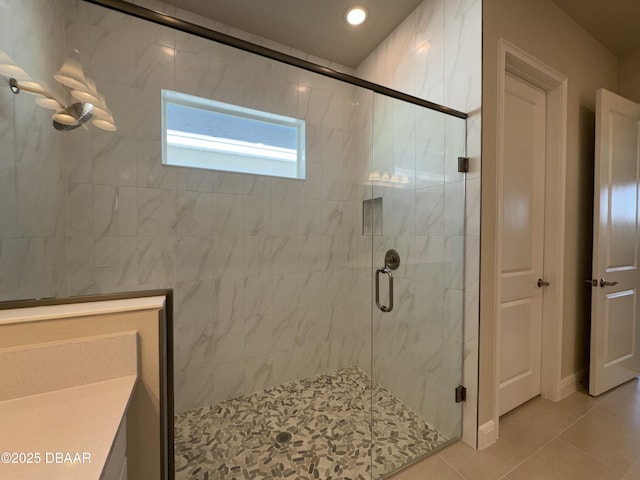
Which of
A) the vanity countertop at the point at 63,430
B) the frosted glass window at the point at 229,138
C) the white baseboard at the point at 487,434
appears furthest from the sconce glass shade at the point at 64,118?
the white baseboard at the point at 487,434

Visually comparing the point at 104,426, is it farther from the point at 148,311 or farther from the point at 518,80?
the point at 518,80

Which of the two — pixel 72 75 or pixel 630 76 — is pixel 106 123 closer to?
pixel 72 75

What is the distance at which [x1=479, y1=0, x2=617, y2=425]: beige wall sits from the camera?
146 centimetres

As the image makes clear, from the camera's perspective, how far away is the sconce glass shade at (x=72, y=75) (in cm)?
130

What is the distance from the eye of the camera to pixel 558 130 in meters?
1.82

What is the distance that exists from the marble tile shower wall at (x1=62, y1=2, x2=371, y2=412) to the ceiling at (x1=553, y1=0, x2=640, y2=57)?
1.58 meters

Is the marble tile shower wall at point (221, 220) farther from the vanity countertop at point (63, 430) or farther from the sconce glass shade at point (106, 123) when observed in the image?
the vanity countertop at point (63, 430)

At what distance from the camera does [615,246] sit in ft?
6.48

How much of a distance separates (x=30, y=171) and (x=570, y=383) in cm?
361

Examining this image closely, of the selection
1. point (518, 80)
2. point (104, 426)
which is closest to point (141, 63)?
point (104, 426)

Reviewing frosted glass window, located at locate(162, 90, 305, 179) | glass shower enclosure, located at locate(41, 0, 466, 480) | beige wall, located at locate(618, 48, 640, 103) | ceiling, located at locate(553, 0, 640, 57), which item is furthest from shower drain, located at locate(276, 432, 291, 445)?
beige wall, located at locate(618, 48, 640, 103)

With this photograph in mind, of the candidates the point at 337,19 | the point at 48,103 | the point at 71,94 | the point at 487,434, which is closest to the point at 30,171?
the point at 48,103

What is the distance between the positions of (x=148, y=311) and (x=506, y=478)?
183cm

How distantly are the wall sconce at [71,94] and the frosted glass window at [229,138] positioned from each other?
334 millimetres
